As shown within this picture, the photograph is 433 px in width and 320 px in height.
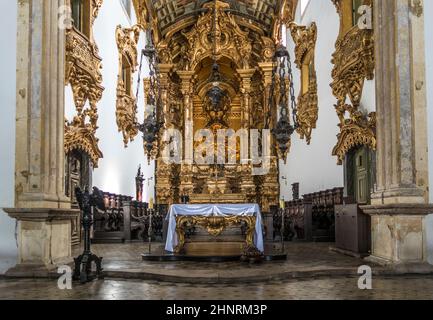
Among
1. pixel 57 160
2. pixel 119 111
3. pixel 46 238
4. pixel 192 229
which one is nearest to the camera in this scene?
pixel 46 238

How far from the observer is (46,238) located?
6996 millimetres

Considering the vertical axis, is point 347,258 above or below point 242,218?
below

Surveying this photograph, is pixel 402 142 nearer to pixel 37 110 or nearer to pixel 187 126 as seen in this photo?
pixel 37 110

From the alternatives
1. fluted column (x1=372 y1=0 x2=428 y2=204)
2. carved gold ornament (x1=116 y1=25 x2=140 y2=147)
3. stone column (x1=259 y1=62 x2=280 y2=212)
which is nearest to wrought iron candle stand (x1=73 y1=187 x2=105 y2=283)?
fluted column (x1=372 y1=0 x2=428 y2=204)

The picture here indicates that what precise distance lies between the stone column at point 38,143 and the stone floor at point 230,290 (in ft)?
2.17

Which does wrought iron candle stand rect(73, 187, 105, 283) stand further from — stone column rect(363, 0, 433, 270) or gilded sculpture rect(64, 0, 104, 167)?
stone column rect(363, 0, 433, 270)

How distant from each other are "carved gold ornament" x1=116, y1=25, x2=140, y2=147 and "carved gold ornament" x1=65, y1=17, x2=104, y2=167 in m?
2.33

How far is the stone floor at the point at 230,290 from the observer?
5.47 m

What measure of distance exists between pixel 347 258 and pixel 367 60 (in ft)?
12.2

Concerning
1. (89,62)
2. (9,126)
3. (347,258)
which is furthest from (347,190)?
(9,126)

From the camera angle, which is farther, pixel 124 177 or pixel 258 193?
pixel 258 193

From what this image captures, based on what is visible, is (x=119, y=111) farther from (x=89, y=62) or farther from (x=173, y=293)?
(x=173, y=293)

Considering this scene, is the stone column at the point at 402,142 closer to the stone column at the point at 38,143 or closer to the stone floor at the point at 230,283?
the stone floor at the point at 230,283

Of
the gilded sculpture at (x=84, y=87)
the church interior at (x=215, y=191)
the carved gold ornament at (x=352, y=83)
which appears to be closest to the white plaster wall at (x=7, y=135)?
the church interior at (x=215, y=191)
